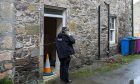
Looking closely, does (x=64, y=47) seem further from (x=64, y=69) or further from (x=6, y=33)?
(x=6, y=33)

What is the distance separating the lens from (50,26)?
12.4m

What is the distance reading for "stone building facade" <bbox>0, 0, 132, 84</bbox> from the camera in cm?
784

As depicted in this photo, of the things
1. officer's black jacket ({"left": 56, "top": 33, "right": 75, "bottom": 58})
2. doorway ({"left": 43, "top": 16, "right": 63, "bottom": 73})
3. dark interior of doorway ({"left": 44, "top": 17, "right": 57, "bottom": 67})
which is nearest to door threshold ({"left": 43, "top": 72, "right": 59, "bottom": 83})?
officer's black jacket ({"left": 56, "top": 33, "right": 75, "bottom": 58})

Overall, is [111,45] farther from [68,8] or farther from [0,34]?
[0,34]

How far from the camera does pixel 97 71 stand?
435 inches

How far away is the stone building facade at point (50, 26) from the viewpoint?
7.84 metres

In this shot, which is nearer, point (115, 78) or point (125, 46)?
point (115, 78)

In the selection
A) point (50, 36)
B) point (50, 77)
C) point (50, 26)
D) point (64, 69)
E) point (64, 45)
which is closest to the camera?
point (64, 45)

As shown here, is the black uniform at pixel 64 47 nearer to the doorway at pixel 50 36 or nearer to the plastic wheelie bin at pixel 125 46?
the doorway at pixel 50 36

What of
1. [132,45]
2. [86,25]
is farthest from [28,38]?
[132,45]

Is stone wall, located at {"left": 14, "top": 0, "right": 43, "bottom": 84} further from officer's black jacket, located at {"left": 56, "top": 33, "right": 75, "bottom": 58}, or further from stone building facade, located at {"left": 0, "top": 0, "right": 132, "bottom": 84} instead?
officer's black jacket, located at {"left": 56, "top": 33, "right": 75, "bottom": 58}

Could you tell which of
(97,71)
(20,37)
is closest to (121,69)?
(97,71)

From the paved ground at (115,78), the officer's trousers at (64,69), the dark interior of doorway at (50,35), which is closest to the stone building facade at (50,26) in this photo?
the dark interior of doorway at (50,35)

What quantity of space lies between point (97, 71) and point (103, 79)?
4.84ft
